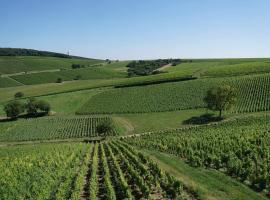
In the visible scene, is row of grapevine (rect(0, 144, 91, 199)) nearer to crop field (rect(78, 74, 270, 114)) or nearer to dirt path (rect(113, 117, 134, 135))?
dirt path (rect(113, 117, 134, 135))

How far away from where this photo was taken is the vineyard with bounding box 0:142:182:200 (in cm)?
3186

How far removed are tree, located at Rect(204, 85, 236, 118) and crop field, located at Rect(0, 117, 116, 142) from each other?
25665mm

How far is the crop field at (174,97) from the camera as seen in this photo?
9651 centimetres

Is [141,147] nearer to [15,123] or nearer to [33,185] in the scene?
[33,185]

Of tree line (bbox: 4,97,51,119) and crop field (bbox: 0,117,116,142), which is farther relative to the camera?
tree line (bbox: 4,97,51,119)

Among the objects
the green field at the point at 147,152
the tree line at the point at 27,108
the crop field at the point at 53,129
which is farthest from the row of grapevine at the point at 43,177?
the tree line at the point at 27,108

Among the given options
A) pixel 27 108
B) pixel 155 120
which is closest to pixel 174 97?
pixel 155 120

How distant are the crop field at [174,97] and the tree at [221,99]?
4353mm

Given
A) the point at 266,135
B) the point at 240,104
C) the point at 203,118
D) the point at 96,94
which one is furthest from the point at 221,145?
the point at 96,94

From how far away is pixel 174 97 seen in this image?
109938mm

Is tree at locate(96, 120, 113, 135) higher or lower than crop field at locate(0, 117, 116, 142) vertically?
higher

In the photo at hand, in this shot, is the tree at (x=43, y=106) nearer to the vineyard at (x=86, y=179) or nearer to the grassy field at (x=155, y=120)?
the grassy field at (x=155, y=120)

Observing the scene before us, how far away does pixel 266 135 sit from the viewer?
50.9 meters

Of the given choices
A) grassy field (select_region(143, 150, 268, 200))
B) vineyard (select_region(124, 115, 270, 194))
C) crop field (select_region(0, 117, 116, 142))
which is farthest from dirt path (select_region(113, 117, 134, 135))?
grassy field (select_region(143, 150, 268, 200))
